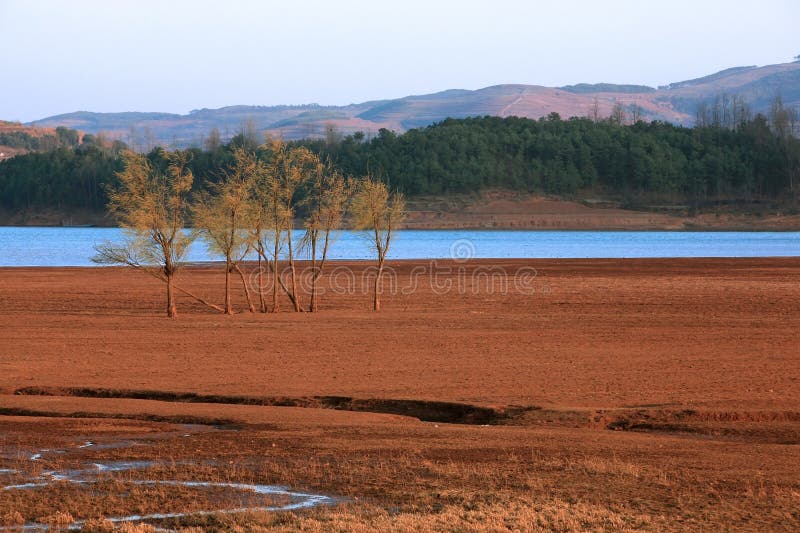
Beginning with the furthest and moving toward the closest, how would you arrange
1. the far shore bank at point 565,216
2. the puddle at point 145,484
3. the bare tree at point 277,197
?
the far shore bank at point 565,216 → the bare tree at point 277,197 → the puddle at point 145,484

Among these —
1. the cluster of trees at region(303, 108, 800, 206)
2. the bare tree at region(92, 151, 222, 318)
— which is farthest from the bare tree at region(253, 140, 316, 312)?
the cluster of trees at region(303, 108, 800, 206)

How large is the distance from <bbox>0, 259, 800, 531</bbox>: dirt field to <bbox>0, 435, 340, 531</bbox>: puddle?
57 mm

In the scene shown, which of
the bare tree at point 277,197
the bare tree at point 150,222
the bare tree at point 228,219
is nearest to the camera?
the bare tree at point 150,222

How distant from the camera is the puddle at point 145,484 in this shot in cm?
1005

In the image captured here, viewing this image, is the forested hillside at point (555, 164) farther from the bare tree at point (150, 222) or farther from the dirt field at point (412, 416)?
the dirt field at point (412, 416)

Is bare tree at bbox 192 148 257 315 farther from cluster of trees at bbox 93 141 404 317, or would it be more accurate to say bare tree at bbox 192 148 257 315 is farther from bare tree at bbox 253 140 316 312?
bare tree at bbox 253 140 316 312

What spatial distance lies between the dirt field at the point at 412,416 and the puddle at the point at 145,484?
0.06m

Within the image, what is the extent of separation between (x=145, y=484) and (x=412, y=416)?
6.31 metres

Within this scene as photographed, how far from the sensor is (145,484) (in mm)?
11430

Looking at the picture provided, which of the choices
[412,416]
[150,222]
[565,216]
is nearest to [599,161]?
[565,216]

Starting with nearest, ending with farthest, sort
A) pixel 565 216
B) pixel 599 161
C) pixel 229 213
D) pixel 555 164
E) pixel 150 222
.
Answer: pixel 150 222 < pixel 229 213 < pixel 565 216 < pixel 555 164 < pixel 599 161

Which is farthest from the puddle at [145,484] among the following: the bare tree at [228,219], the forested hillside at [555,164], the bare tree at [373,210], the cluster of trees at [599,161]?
the cluster of trees at [599,161]

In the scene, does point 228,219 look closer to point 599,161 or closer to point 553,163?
point 553,163

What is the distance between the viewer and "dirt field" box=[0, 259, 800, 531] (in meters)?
10.5
